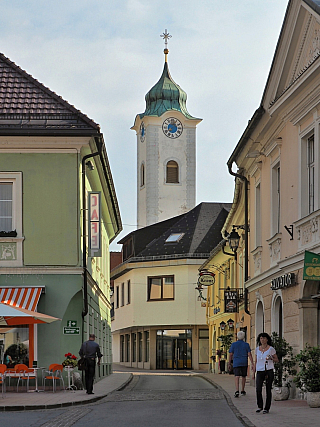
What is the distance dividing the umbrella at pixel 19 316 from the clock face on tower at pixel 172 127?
64.3 metres

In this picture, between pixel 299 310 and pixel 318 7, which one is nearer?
pixel 318 7

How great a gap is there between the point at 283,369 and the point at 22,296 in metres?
8.15

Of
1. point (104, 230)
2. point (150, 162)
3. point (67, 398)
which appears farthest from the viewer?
point (150, 162)

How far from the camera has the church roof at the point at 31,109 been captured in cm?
2375

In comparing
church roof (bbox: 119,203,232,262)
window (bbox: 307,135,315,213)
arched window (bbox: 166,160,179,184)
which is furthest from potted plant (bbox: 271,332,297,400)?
arched window (bbox: 166,160,179,184)

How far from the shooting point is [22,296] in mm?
23344

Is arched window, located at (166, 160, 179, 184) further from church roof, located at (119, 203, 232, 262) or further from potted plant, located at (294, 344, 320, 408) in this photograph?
potted plant, located at (294, 344, 320, 408)

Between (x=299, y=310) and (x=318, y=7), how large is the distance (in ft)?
21.6

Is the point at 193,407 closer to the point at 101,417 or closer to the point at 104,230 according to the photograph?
the point at 101,417

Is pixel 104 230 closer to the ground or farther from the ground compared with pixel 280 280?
farther from the ground

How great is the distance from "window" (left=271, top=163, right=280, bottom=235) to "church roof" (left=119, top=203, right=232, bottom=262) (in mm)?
36675

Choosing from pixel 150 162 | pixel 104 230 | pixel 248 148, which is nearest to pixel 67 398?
pixel 248 148

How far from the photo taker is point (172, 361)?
58.4 meters

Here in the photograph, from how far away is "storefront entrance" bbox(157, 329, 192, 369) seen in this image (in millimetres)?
57938
